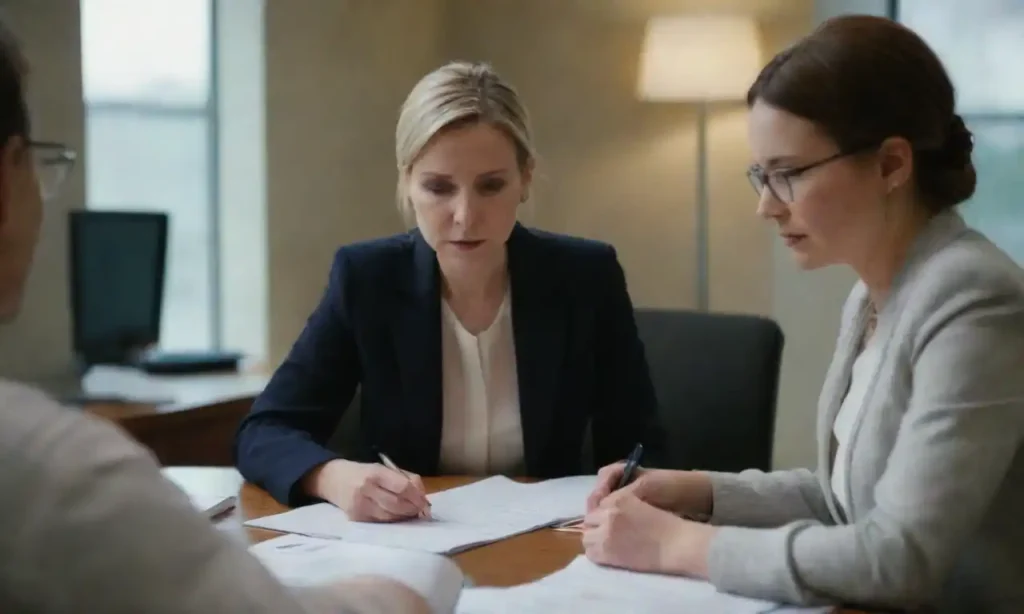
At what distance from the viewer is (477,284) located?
6.34ft

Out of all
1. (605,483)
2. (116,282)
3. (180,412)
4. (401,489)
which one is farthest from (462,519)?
(116,282)

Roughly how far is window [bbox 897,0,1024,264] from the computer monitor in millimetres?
2089

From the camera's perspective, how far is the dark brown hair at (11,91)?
724 mm

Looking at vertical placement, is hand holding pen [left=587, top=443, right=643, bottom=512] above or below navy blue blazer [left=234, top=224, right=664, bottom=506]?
below

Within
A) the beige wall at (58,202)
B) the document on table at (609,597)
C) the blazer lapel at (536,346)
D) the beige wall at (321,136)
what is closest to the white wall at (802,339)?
the beige wall at (321,136)

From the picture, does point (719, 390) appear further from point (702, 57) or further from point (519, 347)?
point (702, 57)

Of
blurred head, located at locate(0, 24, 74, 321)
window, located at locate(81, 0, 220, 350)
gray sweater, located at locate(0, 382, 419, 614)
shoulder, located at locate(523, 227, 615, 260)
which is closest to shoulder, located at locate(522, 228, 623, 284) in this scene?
shoulder, located at locate(523, 227, 615, 260)

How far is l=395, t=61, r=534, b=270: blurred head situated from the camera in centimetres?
179

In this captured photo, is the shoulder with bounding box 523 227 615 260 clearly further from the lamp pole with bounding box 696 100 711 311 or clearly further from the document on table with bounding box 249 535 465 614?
the lamp pole with bounding box 696 100 711 311

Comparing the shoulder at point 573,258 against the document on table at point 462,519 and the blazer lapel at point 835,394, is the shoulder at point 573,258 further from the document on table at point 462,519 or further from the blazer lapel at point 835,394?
the blazer lapel at point 835,394

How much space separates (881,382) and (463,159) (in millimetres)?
792

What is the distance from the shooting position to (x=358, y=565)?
1121 millimetres

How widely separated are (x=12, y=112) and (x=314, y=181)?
9.32ft

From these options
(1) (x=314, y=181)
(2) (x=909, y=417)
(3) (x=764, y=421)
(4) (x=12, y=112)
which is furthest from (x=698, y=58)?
(4) (x=12, y=112)
